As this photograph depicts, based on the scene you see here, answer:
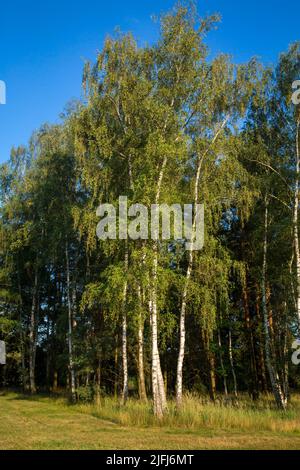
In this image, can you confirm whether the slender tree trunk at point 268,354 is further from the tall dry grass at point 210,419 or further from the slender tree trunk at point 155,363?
the slender tree trunk at point 155,363

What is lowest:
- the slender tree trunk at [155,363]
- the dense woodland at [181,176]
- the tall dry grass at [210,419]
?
the tall dry grass at [210,419]

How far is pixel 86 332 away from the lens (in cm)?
2289

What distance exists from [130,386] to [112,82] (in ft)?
59.3

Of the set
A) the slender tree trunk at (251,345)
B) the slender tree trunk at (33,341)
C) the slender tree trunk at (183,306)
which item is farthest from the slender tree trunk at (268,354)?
the slender tree trunk at (33,341)

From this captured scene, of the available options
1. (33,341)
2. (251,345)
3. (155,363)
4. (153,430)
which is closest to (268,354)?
(155,363)

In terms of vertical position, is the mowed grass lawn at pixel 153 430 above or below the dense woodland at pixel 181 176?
below

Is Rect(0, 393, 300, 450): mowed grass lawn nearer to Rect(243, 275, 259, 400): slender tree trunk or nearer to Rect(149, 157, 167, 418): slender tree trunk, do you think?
Rect(149, 157, 167, 418): slender tree trunk

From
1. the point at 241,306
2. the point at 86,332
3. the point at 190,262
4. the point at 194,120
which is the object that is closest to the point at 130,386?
the point at 86,332

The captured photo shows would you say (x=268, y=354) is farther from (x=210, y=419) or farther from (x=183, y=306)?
(x=210, y=419)

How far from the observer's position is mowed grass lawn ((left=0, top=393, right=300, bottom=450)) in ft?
31.8

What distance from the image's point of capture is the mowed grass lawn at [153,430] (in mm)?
9703

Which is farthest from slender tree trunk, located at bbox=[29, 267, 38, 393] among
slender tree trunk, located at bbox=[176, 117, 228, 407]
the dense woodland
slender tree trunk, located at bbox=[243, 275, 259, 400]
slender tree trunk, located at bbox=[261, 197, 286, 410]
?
slender tree trunk, located at bbox=[261, 197, 286, 410]

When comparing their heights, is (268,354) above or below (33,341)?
above

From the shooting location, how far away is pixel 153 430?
11969 millimetres
